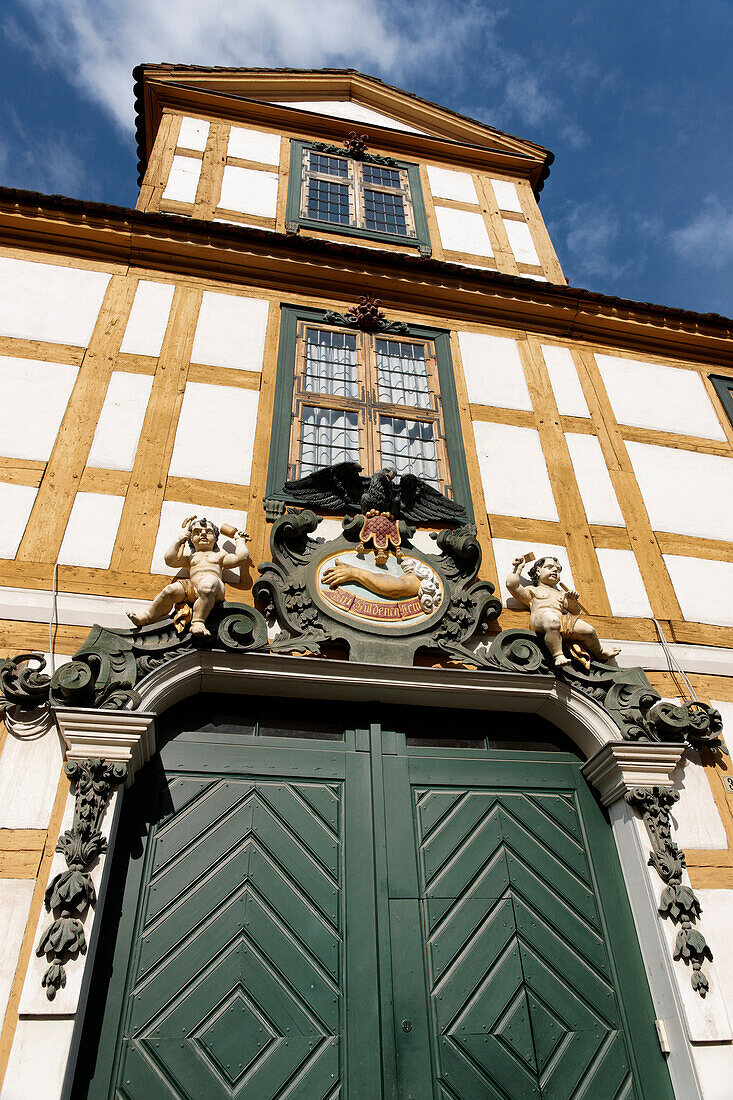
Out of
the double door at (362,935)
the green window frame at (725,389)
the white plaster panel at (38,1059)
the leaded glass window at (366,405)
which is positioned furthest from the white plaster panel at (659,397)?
the white plaster panel at (38,1059)

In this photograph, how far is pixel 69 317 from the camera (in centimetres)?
682

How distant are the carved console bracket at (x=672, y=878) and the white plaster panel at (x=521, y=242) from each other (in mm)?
6548

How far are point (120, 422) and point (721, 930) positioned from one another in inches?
206

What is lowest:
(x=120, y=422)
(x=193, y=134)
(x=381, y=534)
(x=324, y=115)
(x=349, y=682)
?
(x=349, y=682)

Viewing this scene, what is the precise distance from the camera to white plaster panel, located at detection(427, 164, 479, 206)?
395 inches

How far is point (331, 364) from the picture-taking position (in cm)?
725

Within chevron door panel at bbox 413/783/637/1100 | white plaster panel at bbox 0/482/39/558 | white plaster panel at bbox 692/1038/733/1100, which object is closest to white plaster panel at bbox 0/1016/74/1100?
chevron door panel at bbox 413/783/637/1100

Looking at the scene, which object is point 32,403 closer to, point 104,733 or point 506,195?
point 104,733

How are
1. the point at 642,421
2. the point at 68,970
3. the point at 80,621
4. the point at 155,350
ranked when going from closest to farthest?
the point at 68,970 < the point at 80,621 < the point at 155,350 < the point at 642,421

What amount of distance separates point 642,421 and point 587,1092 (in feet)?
17.6

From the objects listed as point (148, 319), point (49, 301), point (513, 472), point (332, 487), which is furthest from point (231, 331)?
point (513, 472)

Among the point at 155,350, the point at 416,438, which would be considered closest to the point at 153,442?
the point at 155,350

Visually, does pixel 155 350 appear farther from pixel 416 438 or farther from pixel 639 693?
pixel 639 693

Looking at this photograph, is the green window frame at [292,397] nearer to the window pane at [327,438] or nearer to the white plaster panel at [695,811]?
the window pane at [327,438]
